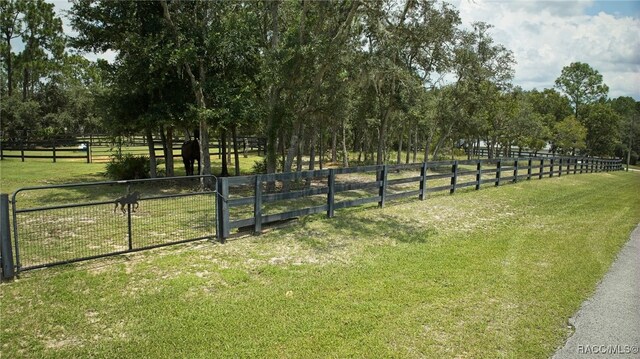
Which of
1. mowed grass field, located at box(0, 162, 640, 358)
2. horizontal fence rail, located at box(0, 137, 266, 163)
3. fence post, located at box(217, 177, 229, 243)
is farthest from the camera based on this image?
horizontal fence rail, located at box(0, 137, 266, 163)

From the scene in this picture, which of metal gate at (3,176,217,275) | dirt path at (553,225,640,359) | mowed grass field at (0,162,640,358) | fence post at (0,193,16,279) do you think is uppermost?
fence post at (0,193,16,279)

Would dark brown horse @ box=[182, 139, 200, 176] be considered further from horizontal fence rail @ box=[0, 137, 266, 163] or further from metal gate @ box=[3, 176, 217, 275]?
metal gate @ box=[3, 176, 217, 275]

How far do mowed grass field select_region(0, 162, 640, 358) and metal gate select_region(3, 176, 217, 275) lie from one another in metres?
0.54

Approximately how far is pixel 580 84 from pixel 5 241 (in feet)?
256

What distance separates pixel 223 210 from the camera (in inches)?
278

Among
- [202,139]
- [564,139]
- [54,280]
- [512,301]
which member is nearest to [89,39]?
[202,139]

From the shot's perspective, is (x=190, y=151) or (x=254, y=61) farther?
(x=190, y=151)

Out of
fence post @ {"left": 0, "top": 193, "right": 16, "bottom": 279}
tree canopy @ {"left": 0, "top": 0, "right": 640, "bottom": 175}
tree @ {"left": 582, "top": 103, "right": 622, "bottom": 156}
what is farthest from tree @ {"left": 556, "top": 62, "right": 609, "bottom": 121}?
fence post @ {"left": 0, "top": 193, "right": 16, "bottom": 279}

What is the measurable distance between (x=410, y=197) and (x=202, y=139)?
756cm

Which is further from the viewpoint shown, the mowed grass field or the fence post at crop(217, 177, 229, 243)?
the fence post at crop(217, 177, 229, 243)

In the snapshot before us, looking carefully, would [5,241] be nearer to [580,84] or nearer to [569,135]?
[569,135]

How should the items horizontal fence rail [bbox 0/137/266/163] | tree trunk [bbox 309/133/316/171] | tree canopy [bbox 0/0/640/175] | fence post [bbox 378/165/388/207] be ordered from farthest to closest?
horizontal fence rail [bbox 0/137/266/163], tree trunk [bbox 309/133/316/171], tree canopy [bbox 0/0/640/175], fence post [bbox 378/165/388/207]

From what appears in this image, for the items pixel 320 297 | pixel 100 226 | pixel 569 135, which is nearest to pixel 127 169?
pixel 100 226

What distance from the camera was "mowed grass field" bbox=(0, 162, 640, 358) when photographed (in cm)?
382
